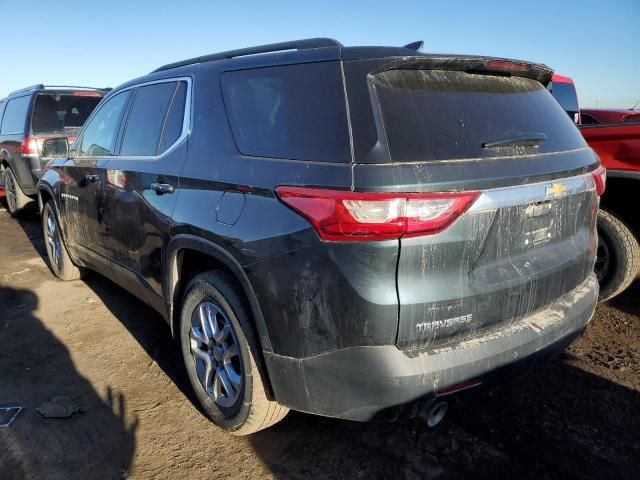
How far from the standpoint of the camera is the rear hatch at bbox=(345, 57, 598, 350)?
1818 millimetres

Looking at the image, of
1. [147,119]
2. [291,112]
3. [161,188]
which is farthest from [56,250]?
[291,112]

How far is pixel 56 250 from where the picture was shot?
5.01 meters

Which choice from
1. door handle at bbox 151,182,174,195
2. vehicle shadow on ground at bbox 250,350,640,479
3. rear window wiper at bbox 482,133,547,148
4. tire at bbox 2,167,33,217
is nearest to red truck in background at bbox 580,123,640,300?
vehicle shadow on ground at bbox 250,350,640,479

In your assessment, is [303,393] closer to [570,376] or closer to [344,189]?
[344,189]

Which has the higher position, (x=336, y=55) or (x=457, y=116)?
(x=336, y=55)

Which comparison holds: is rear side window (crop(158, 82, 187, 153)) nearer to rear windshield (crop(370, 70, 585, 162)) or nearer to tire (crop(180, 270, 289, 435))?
tire (crop(180, 270, 289, 435))

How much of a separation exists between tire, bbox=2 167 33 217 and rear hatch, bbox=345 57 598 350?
7.64 meters

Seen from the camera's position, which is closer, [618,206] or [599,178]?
[599,178]

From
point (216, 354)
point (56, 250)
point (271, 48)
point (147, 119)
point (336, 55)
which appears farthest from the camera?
point (56, 250)

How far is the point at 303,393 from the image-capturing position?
2.04 metres

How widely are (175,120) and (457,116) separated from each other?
1.66m

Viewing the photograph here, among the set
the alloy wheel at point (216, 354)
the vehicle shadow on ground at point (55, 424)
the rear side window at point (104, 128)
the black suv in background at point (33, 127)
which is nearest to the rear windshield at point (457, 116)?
the alloy wheel at point (216, 354)

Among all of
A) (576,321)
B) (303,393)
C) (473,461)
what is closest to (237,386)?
(303,393)

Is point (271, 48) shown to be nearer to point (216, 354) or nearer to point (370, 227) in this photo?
point (370, 227)
